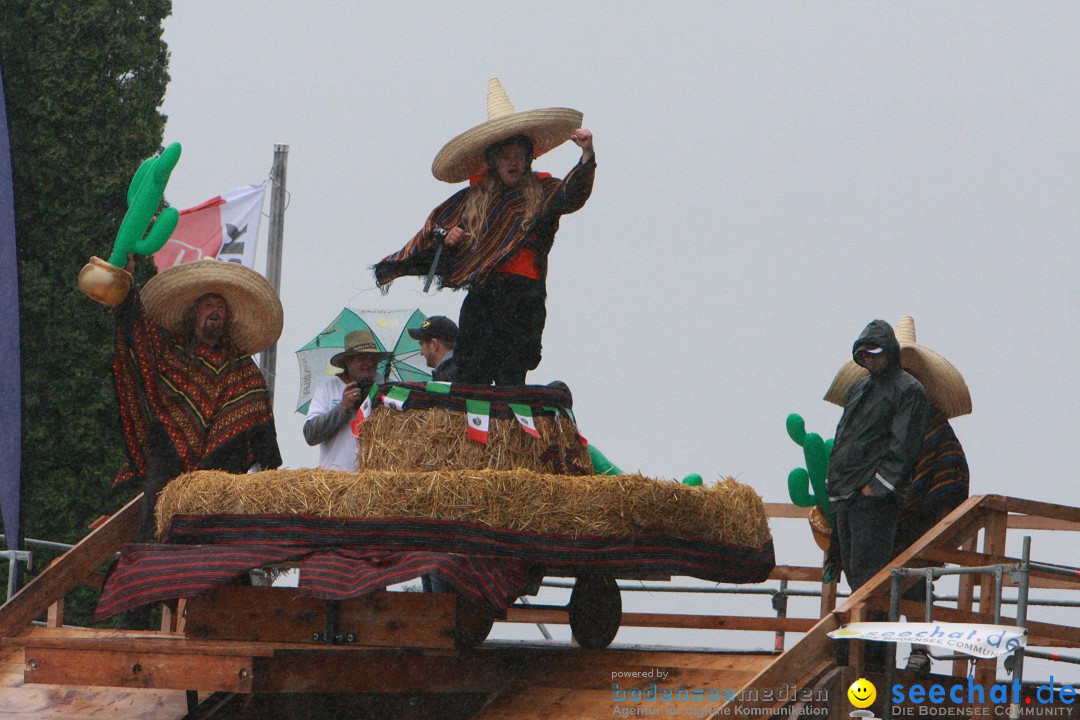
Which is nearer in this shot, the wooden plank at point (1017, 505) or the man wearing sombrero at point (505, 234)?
the wooden plank at point (1017, 505)

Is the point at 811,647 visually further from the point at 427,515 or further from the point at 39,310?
the point at 39,310

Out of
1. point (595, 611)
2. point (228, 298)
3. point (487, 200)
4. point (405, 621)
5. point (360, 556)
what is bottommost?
point (595, 611)

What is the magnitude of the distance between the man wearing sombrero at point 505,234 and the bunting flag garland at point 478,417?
0.38m

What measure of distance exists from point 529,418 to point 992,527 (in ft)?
6.91

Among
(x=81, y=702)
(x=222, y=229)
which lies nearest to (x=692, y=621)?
(x=81, y=702)

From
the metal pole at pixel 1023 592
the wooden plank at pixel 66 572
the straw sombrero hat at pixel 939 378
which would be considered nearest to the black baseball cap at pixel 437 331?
the wooden plank at pixel 66 572

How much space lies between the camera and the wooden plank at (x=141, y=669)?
5.82m

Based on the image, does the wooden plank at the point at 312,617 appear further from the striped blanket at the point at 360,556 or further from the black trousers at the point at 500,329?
the black trousers at the point at 500,329

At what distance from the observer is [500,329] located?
7320 mm

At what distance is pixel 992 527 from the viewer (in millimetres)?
6828

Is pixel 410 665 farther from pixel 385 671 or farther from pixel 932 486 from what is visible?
pixel 932 486

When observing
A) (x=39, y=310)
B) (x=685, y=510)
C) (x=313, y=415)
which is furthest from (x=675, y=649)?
(x=39, y=310)

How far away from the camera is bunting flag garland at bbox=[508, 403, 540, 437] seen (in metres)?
6.95

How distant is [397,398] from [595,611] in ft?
4.83
